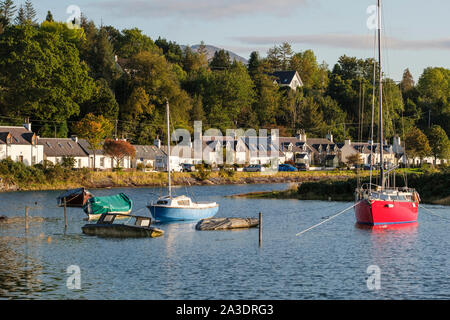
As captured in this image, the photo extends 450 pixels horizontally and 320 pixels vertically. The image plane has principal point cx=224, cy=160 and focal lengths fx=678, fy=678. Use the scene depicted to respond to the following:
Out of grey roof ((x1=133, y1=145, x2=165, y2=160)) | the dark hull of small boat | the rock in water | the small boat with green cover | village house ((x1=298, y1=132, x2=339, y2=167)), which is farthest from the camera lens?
village house ((x1=298, y1=132, x2=339, y2=167))

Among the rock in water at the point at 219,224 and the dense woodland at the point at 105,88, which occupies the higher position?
the dense woodland at the point at 105,88

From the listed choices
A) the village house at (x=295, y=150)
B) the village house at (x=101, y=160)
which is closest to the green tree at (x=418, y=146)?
the village house at (x=295, y=150)

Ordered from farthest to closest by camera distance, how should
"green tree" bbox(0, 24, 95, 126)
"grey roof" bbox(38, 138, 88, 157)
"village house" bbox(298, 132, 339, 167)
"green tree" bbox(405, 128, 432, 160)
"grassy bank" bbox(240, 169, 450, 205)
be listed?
"village house" bbox(298, 132, 339, 167) < "green tree" bbox(405, 128, 432, 160) < "green tree" bbox(0, 24, 95, 126) < "grey roof" bbox(38, 138, 88, 157) < "grassy bank" bbox(240, 169, 450, 205)

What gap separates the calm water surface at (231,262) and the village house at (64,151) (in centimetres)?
5994

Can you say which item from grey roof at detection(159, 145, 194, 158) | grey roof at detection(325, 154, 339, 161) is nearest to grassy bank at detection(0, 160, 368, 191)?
grey roof at detection(159, 145, 194, 158)

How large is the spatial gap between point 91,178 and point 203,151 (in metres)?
47.6

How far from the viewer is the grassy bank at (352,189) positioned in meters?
87.9

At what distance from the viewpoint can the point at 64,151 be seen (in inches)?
5039

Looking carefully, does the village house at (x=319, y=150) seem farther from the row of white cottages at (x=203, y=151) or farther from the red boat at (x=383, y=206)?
the red boat at (x=383, y=206)

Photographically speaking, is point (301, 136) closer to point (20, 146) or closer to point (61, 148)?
point (61, 148)

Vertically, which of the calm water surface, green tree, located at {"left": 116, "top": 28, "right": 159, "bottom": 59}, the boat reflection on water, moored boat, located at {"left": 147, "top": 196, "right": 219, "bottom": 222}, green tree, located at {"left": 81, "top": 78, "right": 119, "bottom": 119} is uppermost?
green tree, located at {"left": 116, "top": 28, "right": 159, "bottom": 59}

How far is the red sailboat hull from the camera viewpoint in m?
58.5

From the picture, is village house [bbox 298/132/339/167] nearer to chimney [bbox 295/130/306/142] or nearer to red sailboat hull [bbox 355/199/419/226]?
chimney [bbox 295/130/306/142]

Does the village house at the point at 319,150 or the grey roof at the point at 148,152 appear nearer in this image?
the grey roof at the point at 148,152
